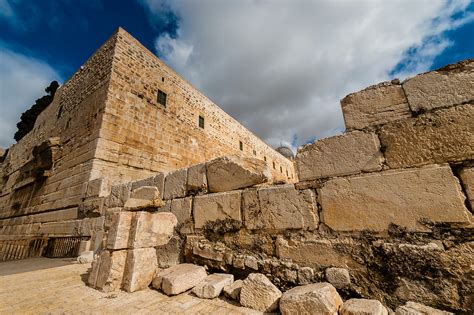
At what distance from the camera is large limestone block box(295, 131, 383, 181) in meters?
2.06

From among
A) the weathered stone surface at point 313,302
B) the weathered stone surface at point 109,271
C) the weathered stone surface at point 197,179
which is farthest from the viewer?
the weathered stone surface at point 197,179

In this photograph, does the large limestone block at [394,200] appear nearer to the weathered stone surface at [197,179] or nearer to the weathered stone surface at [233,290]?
the weathered stone surface at [233,290]

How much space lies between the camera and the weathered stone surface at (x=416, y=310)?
4.74ft

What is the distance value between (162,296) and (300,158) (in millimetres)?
2107

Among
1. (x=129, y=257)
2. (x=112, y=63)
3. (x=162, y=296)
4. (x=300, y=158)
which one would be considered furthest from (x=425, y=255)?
(x=112, y=63)

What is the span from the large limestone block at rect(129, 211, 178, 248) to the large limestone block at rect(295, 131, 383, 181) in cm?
201

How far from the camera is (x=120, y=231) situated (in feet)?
8.52

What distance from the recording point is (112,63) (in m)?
7.05

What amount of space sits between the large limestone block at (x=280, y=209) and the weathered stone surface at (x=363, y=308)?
2.28 feet

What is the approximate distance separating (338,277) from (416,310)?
1.79 feet

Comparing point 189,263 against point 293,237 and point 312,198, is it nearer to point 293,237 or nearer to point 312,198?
point 293,237

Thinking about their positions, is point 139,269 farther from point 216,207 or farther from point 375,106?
point 375,106

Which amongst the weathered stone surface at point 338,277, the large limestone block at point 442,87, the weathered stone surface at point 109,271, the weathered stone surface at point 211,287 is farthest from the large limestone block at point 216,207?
the large limestone block at point 442,87

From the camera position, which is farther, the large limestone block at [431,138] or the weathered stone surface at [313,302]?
the large limestone block at [431,138]
